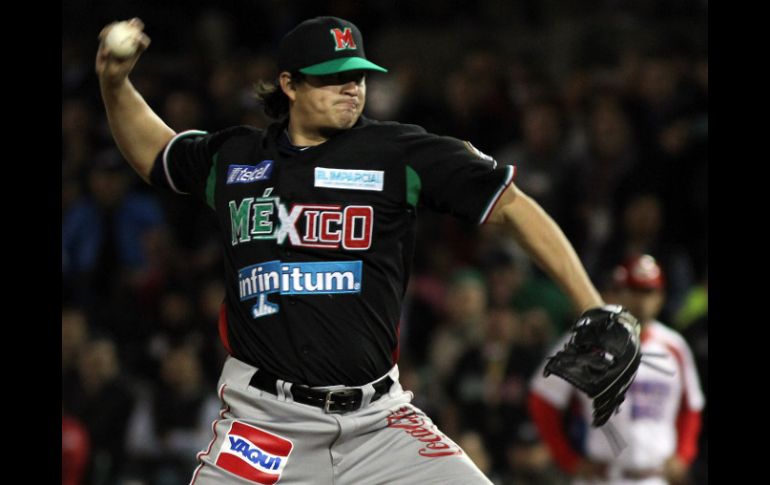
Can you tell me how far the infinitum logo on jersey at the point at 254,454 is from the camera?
171 inches

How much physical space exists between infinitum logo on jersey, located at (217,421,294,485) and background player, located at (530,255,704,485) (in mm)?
3509

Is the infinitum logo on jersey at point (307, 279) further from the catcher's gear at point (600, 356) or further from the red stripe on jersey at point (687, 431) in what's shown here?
the red stripe on jersey at point (687, 431)

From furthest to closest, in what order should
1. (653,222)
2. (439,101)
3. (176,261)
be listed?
1. (439,101)
2. (176,261)
3. (653,222)

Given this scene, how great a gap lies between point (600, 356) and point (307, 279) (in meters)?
1.06

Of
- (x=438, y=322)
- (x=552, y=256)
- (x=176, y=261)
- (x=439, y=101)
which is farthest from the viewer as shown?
(x=439, y=101)

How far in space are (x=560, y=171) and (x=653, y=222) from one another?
3.91 feet

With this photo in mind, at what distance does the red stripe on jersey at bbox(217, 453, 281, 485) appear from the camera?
14.2 feet

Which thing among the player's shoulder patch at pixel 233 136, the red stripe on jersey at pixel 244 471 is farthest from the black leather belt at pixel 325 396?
the player's shoulder patch at pixel 233 136

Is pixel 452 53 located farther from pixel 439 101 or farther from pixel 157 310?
pixel 157 310

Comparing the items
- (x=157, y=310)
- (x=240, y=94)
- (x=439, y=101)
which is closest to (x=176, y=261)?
(x=157, y=310)

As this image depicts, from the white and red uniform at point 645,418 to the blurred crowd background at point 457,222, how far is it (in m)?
0.67

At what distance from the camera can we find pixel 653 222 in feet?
30.1

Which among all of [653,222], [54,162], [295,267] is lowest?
[653,222]

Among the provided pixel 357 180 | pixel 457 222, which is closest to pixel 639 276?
pixel 457 222
